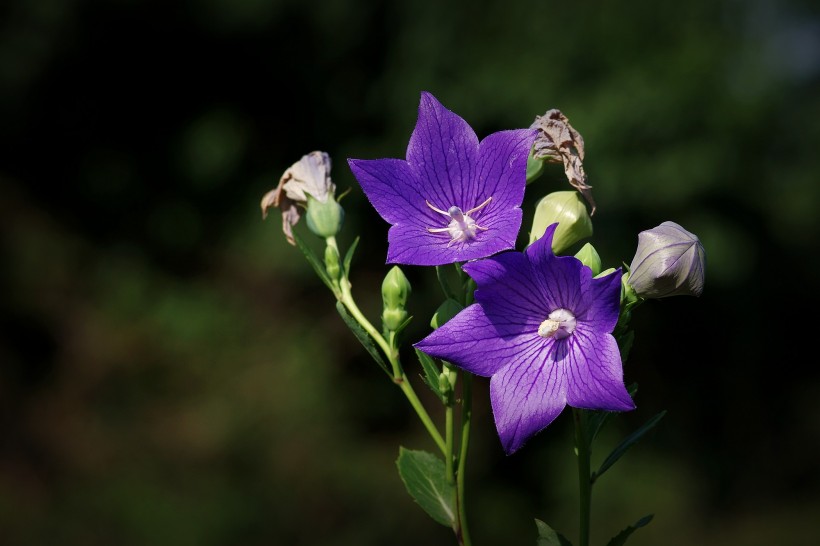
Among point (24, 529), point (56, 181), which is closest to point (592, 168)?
point (56, 181)

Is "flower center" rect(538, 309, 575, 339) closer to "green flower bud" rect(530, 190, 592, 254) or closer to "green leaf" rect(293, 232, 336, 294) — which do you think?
"green flower bud" rect(530, 190, 592, 254)

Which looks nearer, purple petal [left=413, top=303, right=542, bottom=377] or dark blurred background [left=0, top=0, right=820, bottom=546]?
purple petal [left=413, top=303, right=542, bottom=377]

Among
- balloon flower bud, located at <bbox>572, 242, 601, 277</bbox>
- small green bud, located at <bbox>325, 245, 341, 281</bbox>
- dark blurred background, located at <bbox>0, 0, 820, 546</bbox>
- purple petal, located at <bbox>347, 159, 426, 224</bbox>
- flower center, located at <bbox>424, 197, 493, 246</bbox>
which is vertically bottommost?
dark blurred background, located at <bbox>0, 0, 820, 546</bbox>

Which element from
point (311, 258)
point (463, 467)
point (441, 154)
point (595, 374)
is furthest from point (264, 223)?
point (595, 374)

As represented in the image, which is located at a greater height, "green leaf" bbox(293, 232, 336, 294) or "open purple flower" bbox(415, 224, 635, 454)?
"green leaf" bbox(293, 232, 336, 294)

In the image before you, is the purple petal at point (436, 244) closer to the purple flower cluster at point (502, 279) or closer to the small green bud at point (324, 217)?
the purple flower cluster at point (502, 279)

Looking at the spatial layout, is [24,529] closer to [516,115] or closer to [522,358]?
[516,115]

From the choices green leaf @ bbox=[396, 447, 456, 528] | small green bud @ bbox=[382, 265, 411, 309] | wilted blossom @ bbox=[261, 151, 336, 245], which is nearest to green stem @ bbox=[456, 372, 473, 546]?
green leaf @ bbox=[396, 447, 456, 528]
